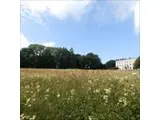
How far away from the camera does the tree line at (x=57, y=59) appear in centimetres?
241

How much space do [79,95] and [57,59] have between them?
0.79 ft

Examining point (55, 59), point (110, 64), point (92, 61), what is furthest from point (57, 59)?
point (110, 64)

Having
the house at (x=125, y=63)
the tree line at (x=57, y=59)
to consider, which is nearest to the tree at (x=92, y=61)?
the tree line at (x=57, y=59)

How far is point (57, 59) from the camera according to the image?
2430 millimetres

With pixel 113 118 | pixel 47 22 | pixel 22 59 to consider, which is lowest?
pixel 113 118

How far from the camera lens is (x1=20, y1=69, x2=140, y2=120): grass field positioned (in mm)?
2365

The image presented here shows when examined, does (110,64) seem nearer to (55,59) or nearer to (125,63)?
(125,63)

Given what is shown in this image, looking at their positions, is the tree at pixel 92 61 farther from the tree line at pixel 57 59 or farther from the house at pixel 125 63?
the house at pixel 125 63
